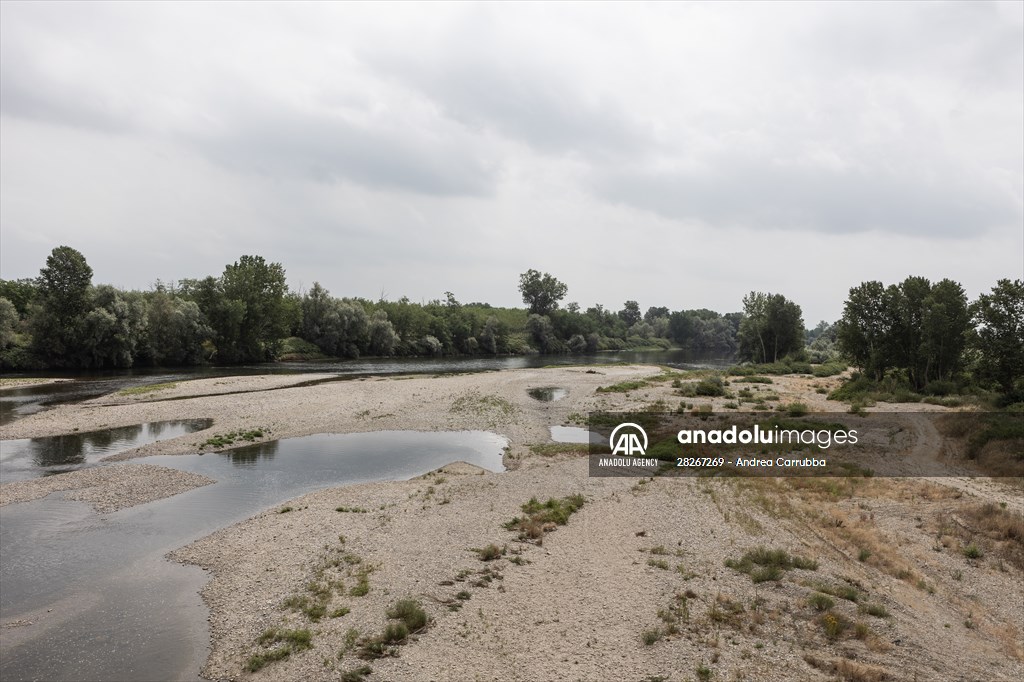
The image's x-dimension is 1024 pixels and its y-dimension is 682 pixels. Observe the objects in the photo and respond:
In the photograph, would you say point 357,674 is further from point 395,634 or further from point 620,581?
point 620,581

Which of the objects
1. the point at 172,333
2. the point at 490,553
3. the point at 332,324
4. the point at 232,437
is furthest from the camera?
the point at 332,324

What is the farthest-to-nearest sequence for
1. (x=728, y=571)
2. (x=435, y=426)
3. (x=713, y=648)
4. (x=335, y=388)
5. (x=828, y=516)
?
1. (x=335, y=388)
2. (x=435, y=426)
3. (x=828, y=516)
4. (x=728, y=571)
5. (x=713, y=648)

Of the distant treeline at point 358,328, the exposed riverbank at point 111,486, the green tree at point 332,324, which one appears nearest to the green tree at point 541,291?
the distant treeline at point 358,328

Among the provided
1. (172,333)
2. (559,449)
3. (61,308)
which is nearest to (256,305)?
(172,333)

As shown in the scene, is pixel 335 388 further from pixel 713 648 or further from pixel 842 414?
pixel 713 648

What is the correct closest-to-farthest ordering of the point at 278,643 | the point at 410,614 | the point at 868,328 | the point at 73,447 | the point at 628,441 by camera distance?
1. the point at 278,643
2. the point at 410,614
3. the point at 73,447
4. the point at 628,441
5. the point at 868,328

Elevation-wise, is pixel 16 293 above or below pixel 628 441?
above

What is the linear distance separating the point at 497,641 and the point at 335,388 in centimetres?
4673

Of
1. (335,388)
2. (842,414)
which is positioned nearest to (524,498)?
(842,414)

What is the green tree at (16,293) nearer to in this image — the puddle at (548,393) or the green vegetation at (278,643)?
the puddle at (548,393)

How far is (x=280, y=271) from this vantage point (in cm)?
9900

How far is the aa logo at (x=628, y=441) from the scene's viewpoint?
29500 mm

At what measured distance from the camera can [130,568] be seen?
16047 millimetres

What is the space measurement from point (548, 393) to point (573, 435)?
19.6 meters
